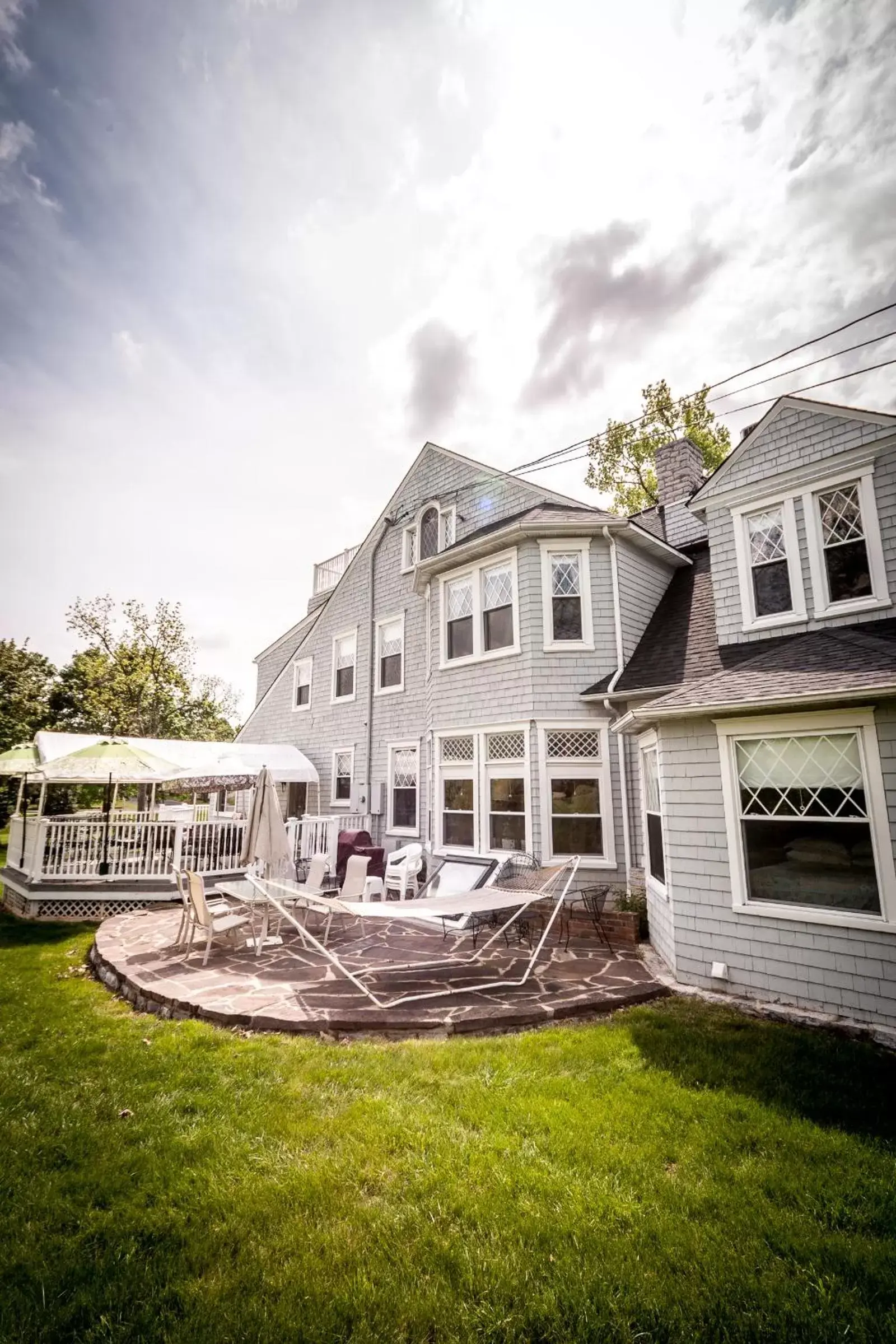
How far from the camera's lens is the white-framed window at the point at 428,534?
502 inches

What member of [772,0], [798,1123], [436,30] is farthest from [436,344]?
[798,1123]

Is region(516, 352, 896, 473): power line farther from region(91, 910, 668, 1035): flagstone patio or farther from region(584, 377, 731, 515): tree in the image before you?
region(584, 377, 731, 515): tree

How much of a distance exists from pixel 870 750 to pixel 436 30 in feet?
35.2

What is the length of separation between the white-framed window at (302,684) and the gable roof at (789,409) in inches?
462

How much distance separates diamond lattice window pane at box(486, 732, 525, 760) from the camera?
31.8 ft

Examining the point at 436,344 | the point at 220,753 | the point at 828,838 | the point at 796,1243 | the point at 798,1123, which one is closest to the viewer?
the point at 796,1243

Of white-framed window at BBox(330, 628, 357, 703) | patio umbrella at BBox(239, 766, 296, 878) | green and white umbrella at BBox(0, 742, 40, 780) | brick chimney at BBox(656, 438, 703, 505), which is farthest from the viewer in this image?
white-framed window at BBox(330, 628, 357, 703)

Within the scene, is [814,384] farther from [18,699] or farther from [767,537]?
[18,699]

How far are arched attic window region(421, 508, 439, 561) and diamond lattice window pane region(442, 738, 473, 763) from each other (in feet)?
15.1

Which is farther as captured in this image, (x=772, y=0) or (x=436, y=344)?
(x=436, y=344)

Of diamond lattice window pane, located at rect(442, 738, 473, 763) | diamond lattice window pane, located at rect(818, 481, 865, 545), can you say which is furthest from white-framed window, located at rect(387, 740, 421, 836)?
diamond lattice window pane, located at rect(818, 481, 865, 545)

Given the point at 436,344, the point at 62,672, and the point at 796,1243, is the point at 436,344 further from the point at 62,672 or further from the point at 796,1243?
the point at 62,672

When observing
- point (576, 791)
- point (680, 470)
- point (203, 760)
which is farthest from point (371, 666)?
point (680, 470)

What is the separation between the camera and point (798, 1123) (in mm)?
3461
